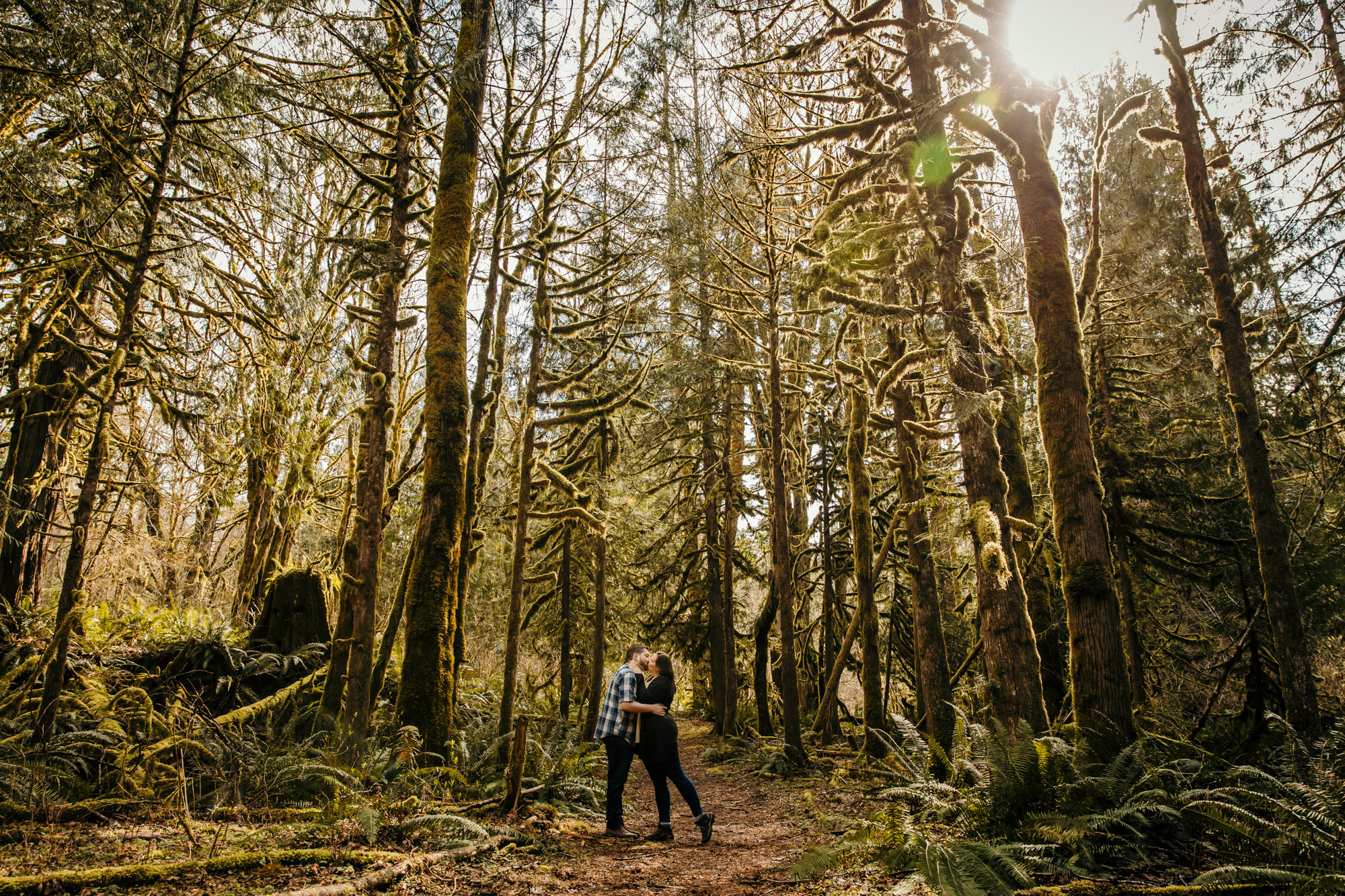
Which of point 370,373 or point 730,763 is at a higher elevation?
point 370,373

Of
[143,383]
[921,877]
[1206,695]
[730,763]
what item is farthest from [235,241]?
[1206,695]

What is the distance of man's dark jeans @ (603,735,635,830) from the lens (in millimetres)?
5871

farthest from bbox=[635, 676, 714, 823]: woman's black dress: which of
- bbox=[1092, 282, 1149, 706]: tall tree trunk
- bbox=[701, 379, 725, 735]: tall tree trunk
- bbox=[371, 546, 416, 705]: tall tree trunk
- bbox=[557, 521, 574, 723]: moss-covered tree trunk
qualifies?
bbox=[701, 379, 725, 735]: tall tree trunk

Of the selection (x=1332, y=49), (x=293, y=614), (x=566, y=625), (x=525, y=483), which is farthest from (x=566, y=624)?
(x=1332, y=49)

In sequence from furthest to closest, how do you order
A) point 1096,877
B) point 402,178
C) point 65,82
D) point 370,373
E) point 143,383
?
point 402,178 < point 370,373 < point 143,383 < point 65,82 < point 1096,877

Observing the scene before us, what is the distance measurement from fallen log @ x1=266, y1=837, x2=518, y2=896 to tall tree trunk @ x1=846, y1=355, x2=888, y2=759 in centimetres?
636

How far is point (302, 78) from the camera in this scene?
25.9 feet

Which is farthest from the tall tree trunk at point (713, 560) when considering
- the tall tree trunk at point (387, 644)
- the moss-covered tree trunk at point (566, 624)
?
the tall tree trunk at point (387, 644)

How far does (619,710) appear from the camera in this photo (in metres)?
6.14

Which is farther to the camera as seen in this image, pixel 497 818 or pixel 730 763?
pixel 730 763

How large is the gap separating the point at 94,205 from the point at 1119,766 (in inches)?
430

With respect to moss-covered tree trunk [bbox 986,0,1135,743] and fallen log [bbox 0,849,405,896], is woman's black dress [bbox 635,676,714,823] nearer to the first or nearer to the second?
fallen log [bbox 0,849,405,896]

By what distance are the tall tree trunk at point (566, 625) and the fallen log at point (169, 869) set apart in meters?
8.74

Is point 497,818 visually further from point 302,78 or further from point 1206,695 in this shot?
point 1206,695
